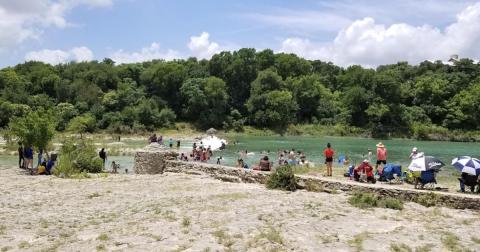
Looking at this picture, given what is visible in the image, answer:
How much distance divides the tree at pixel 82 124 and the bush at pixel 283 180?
68.3 m

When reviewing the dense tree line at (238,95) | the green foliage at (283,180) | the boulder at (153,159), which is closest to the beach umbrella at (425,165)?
the green foliage at (283,180)

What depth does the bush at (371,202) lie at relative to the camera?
16125mm

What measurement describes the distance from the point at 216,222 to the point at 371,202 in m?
5.86

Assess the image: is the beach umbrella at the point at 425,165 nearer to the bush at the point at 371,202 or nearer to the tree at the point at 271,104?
the bush at the point at 371,202

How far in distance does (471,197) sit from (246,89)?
99717 millimetres

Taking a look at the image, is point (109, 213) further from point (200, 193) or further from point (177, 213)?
point (200, 193)

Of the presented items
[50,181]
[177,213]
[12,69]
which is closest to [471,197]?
[177,213]

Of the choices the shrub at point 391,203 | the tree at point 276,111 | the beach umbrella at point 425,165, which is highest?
the tree at point 276,111

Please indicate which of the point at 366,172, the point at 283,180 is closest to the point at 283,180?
the point at 283,180

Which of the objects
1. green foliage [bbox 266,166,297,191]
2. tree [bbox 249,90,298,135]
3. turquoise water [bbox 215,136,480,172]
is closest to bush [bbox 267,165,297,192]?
green foliage [bbox 266,166,297,191]

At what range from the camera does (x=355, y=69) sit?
117 m

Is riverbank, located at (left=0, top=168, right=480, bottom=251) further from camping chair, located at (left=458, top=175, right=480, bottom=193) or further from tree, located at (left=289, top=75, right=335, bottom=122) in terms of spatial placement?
tree, located at (left=289, top=75, right=335, bottom=122)

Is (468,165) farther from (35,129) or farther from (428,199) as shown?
(35,129)

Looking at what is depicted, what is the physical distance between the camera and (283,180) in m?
19.8
